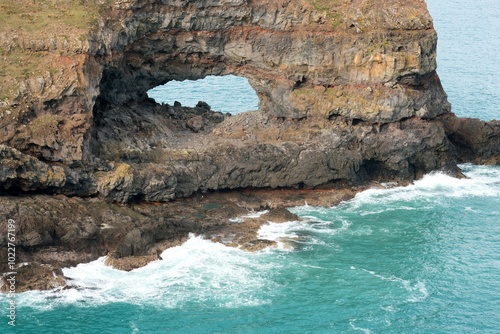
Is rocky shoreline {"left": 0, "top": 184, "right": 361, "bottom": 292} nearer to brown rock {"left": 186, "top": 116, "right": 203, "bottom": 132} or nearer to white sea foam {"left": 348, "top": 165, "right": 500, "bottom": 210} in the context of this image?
brown rock {"left": 186, "top": 116, "right": 203, "bottom": 132}

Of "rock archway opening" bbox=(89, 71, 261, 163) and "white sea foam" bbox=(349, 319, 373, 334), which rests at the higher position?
"rock archway opening" bbox=(89, 71, 261, 163)

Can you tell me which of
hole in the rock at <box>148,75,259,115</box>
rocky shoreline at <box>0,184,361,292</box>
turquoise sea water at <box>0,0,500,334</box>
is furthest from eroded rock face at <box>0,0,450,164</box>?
hole in the rock at <box>148,75,259,115</box>

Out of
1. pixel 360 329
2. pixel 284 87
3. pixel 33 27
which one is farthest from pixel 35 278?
pixel 284 87

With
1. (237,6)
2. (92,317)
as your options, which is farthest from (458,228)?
(92,317)

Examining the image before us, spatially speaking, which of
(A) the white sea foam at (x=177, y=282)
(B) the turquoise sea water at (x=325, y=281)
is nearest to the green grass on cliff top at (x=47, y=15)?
(A) the white sea foam at (x=177, y=282)

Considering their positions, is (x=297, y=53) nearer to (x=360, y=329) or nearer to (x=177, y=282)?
(x=177, y=282)

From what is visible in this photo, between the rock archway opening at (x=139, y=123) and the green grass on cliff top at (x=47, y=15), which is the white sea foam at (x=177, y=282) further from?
the green grass on cliff top at (x=47, y=15)

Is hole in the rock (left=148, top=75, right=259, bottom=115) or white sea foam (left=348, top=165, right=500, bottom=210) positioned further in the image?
hole in the rock (left=148, top=75, right=259, bottom=115)
